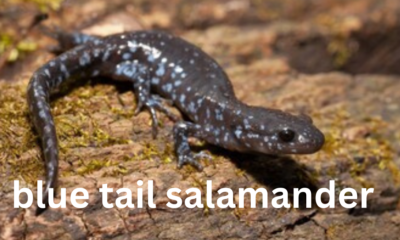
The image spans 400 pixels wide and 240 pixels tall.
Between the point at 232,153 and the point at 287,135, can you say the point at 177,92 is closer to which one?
the point at 232,153

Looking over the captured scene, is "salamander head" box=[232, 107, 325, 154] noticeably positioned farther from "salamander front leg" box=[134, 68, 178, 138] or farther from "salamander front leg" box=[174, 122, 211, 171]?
"salamander front leg" box=[134, 68, 178, 138]

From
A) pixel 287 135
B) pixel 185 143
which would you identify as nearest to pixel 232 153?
pixel 185 143

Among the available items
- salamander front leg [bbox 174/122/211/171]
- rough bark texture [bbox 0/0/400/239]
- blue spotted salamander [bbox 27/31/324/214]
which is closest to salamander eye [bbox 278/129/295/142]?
blue spotted salamander [bbox 27/31/324/214]

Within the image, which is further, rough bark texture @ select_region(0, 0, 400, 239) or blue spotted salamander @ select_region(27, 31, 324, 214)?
blue spotted salamander @ select_region(27, 31, 324, 214)

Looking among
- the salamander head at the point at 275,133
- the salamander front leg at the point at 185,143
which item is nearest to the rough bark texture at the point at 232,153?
the salamander front leg at the point at 185,143

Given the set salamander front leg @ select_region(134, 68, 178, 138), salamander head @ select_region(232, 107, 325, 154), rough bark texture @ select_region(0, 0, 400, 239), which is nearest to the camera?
rough bark texture @ select_region(0, 0, 400, 239)

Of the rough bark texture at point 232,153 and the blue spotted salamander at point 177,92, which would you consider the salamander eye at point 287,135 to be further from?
the rough bark texture at point 232,153

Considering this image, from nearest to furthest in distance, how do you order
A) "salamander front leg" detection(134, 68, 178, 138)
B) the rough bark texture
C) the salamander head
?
1. the rough bark texture
2. the salamander head
3. "salamander front leg" detection(134, 68, 178, 138)

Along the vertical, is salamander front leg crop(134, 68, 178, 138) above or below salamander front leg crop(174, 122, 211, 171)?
above
